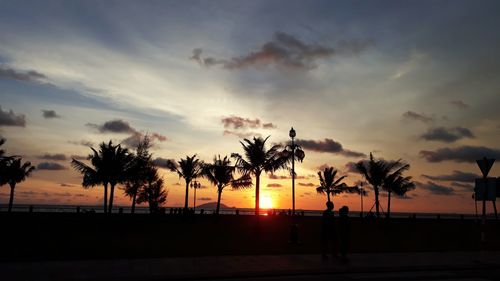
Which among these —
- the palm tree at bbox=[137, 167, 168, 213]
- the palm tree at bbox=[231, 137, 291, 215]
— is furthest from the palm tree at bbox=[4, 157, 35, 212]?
the palm tree at bbox=[231, 137, 291, 215]

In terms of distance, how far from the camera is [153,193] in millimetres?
52812

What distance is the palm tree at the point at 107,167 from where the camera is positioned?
116ft

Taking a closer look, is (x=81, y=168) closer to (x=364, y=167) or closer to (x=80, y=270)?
(x=80, y=270)

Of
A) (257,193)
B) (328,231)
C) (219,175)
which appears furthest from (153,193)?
(328,231)

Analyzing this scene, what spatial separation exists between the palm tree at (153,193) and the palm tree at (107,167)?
11208 millimetres

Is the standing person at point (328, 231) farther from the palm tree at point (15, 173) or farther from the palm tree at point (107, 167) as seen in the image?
the palm tree at point (15, 173)

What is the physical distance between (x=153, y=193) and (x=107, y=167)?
17.8 meters

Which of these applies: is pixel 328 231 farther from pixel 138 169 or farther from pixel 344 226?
pixel 138 169

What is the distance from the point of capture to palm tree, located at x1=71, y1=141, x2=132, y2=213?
3547 centimetres

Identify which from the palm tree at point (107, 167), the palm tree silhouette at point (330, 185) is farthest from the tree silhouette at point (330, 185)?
the palm tree at point (107, 167)

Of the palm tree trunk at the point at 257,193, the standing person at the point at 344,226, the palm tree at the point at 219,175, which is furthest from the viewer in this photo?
the palm tree at the point at 219,175

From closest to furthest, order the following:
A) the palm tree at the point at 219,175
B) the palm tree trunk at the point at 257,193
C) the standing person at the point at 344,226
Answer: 1. the standing person at the point at 344,226
2. the palm tree trunk at the point at 257,193
3. the palm tree at the point at 219,175

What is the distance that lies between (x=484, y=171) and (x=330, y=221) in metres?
6.07

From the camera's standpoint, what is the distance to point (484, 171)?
1620 centimetres
